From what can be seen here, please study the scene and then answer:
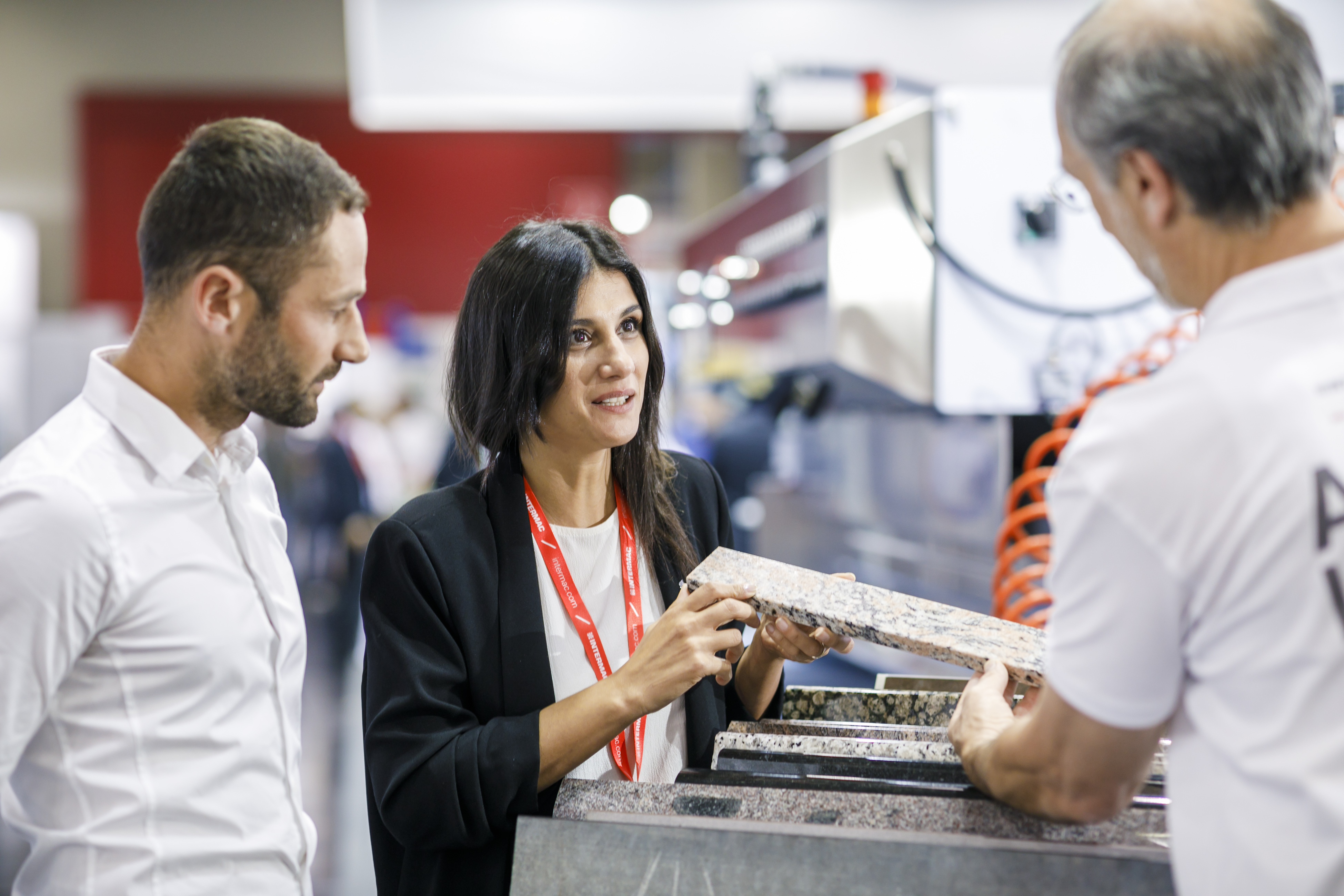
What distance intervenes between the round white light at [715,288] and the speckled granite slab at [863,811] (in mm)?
3019

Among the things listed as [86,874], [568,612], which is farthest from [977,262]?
[86,874]

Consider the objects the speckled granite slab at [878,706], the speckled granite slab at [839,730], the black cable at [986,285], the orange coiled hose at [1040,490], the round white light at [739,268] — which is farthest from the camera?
the round white light at [739,268]

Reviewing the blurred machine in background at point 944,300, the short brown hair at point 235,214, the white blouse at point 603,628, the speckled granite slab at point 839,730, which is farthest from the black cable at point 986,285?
the short brown hair at point 235,214

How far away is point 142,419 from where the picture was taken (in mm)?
1166

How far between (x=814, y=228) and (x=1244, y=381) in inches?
87.2

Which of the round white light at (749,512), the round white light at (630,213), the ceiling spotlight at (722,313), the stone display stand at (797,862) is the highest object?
the round white light at (630,213)

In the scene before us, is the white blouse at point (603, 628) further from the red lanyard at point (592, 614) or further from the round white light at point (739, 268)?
the round white light at point (739, 268)

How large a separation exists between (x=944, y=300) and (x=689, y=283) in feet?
7.86

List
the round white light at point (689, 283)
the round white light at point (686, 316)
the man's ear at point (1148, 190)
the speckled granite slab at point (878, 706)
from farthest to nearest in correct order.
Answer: the round white light at point (686, 316) → the round white light at point (689, 283) → the speckled granite slab at point (878, 706) → the man's ear at point (1148, 190)

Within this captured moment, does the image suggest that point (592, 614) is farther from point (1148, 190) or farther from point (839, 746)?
point (1148, 190)

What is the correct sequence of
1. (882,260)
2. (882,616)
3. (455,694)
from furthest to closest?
(882,260)
(455,694)
(882,616)

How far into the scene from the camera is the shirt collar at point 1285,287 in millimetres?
899

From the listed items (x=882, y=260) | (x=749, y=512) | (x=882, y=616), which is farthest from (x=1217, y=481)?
(x=749, y=512)

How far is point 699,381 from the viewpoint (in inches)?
235
